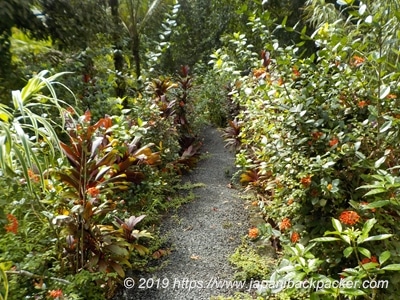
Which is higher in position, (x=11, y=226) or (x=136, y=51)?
(x=136, y=51)

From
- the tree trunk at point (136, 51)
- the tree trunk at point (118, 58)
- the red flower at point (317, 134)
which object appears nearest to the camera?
the red flower at point (317, 134)

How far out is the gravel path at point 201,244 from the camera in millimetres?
2141

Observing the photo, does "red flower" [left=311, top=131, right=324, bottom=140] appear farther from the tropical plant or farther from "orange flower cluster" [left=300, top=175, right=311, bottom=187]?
the tropical plant

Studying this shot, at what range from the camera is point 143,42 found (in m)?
6.40

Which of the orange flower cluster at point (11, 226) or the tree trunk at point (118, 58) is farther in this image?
the tree trunk at point (118, 58)

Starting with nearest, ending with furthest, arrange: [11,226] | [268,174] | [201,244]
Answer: [11,226]
[201,244]
[268,174]

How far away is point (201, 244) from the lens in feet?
8.80

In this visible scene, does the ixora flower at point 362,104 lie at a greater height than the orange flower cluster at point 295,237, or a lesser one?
greater

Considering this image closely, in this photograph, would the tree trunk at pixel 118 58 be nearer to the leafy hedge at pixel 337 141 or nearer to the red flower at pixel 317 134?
the leafy hedge at pixel 337 141

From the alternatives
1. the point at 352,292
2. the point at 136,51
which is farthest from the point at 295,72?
the point at 136,51

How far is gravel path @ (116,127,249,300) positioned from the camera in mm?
2141

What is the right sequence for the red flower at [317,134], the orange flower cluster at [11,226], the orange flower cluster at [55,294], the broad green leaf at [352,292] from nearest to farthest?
the broad green leaf at [352,292], the orange flower cluster at [55,294], the orange flower cluster at [11,226], the red flower at [317,134]

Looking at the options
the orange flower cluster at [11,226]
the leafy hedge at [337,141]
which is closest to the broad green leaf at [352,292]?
the leafy hedge at [337,141]

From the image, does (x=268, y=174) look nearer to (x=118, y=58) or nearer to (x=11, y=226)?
(x=11, y=226)
